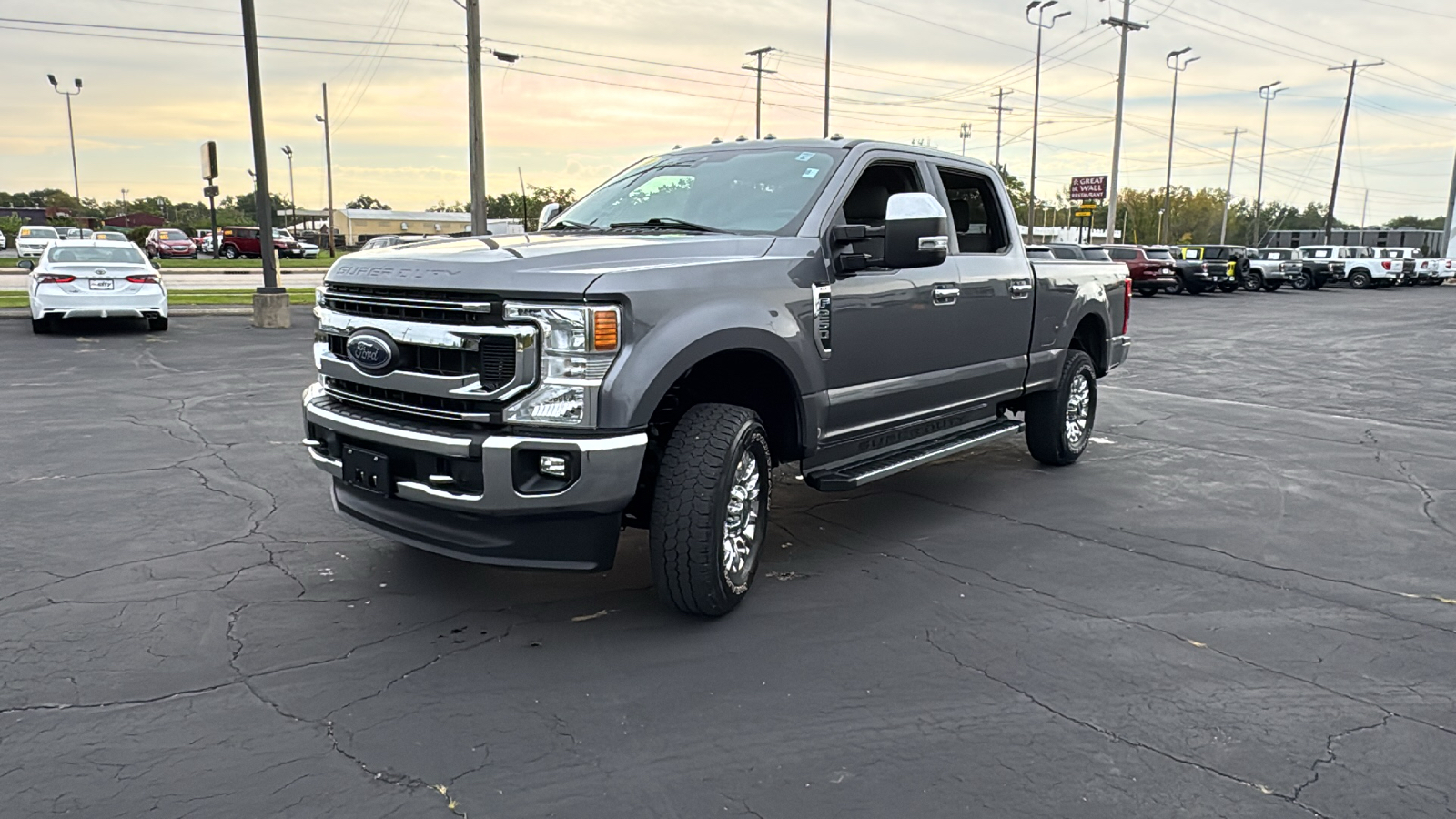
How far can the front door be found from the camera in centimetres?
489

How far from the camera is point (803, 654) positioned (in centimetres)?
394

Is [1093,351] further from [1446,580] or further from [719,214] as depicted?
[719,214]

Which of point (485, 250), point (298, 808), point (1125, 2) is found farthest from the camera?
point (1125, 2)

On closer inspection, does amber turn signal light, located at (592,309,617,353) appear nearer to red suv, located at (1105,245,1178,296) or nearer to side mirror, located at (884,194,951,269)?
side mirror, located at (884,194,951,269)

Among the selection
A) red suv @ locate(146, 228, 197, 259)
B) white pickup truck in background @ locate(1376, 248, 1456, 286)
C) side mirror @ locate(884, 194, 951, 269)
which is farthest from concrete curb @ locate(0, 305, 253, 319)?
white pickup truck in background @ locate(1376, 248, 1456, 286)

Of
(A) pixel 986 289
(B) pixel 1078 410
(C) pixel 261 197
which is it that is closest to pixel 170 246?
(C) pixel 261 197

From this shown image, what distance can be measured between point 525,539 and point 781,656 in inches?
42.6

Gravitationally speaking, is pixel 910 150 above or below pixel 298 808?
above

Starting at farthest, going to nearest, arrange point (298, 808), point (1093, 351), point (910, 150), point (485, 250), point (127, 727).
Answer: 1. point (1093, 351)
2. point (910, 150)
3. point (485, 250)
4. point (127, 727)
5. point (298, 808)

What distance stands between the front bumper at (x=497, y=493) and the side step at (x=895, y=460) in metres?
1.24

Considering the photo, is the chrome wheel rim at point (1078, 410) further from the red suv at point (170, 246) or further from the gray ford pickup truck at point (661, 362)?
the red suv at point (170, 246)

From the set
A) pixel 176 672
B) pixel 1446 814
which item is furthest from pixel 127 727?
pixel 1446 814

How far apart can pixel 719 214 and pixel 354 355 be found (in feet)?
6.22

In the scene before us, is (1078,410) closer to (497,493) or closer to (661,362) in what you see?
(661,362)
